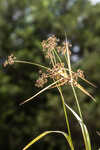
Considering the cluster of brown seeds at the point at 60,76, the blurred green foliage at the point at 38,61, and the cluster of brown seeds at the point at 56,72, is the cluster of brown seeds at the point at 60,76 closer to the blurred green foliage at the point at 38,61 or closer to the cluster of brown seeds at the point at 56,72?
the cluster of brown seeds at the point at 56,72

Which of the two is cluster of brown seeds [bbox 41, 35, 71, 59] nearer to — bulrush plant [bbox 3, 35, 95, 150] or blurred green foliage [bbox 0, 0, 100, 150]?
bulrush plant [bbox 3, 35, 95, 150]

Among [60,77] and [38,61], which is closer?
[60,77]

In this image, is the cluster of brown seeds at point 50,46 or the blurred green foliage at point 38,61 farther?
the blurred green foliage at point 38,61

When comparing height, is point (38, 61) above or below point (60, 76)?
above

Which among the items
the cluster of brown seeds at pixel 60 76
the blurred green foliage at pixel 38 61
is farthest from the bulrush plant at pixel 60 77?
the blurred green foliage at pixel 38 61

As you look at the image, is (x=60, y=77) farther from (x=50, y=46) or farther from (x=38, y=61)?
(x=38, y=61)

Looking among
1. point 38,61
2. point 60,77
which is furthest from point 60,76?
point 38,61

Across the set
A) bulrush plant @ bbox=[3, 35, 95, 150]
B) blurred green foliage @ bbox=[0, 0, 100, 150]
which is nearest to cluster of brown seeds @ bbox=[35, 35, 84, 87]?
bulrush plant @ bbox=[3, 35, 95, 150]

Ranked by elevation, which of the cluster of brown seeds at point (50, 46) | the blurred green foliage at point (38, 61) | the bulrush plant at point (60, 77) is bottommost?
the bulrush plant at point (60, 77)
